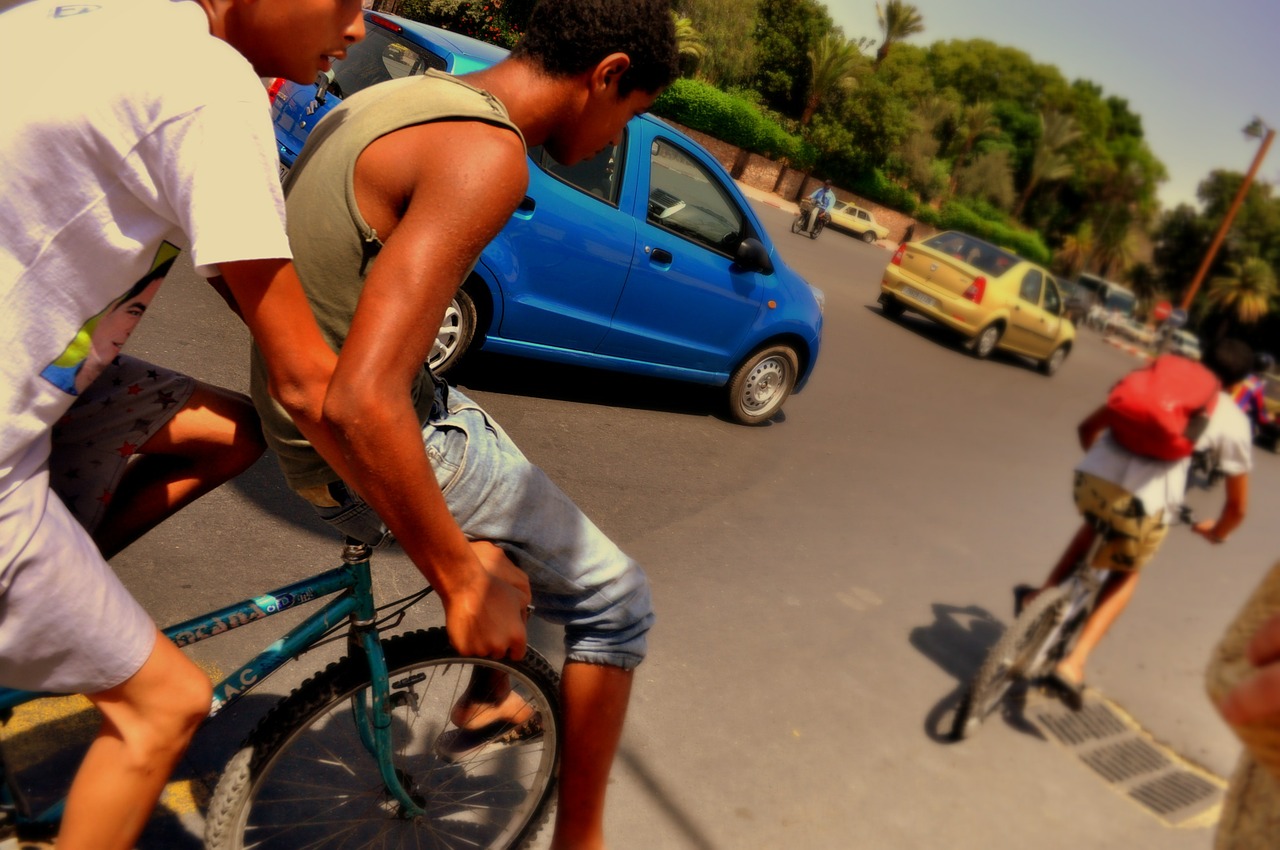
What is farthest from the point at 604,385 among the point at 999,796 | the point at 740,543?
the point at 999,796

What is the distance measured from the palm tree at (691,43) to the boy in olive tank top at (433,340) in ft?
92.7

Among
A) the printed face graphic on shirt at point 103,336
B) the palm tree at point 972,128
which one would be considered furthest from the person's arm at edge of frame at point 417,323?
the palm tree at point 972,128

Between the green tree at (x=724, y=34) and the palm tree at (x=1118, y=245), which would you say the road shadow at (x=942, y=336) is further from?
the palm tree at (x=1118, y=245)

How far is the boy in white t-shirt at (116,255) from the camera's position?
1.29 m

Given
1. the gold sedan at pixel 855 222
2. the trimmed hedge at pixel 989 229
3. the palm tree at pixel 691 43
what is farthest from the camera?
the trimmed hedge at pixel 989 229

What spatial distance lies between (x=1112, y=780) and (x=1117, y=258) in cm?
6916

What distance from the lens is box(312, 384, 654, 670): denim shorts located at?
6.06 feet

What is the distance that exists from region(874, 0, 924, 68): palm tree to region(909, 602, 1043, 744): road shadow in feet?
152

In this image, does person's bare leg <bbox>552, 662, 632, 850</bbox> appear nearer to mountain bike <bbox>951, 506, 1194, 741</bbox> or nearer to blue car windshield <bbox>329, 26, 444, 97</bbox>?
mountain bike <bbox>951, 506, 1194, 741</bbox>

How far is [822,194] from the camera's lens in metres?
23.7

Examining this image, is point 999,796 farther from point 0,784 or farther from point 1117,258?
point 1117,258

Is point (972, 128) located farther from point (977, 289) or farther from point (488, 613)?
point (488, 613)

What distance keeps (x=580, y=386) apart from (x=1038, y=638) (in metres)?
3.60

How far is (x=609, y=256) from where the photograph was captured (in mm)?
5703
